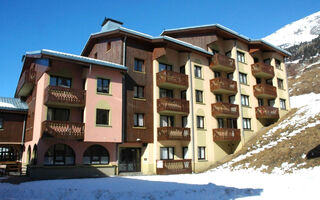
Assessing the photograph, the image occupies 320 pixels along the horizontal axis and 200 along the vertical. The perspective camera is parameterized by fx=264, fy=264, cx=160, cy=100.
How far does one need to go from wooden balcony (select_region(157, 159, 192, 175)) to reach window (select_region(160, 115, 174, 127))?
13.3 ft

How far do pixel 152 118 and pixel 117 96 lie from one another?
4544 millimetres

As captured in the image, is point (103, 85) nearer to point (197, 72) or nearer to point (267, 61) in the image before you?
point (197, 72)

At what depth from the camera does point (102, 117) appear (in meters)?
24.0

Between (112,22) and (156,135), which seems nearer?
(156,135)

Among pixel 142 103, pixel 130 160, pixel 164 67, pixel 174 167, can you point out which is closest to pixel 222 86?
pixel 164 67

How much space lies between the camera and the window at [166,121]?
2797cm

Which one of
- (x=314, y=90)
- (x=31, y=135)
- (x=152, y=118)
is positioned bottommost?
(x=31, y=135)

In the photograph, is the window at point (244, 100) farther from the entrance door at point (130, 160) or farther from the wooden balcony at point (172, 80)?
the entrance door at point (130, 160)

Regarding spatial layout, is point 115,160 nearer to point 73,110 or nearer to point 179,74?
point 73,110

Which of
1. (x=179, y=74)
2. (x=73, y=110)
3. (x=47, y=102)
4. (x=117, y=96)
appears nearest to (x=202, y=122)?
(x=179, y=74)

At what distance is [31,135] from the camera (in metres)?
24.9

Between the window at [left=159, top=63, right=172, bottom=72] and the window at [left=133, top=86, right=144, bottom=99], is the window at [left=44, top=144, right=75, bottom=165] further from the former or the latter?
the window at [left=159, top=63, right=172, bottom=72]

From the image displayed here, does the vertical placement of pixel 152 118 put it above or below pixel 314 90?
below

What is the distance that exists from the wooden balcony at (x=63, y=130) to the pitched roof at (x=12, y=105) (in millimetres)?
7633
